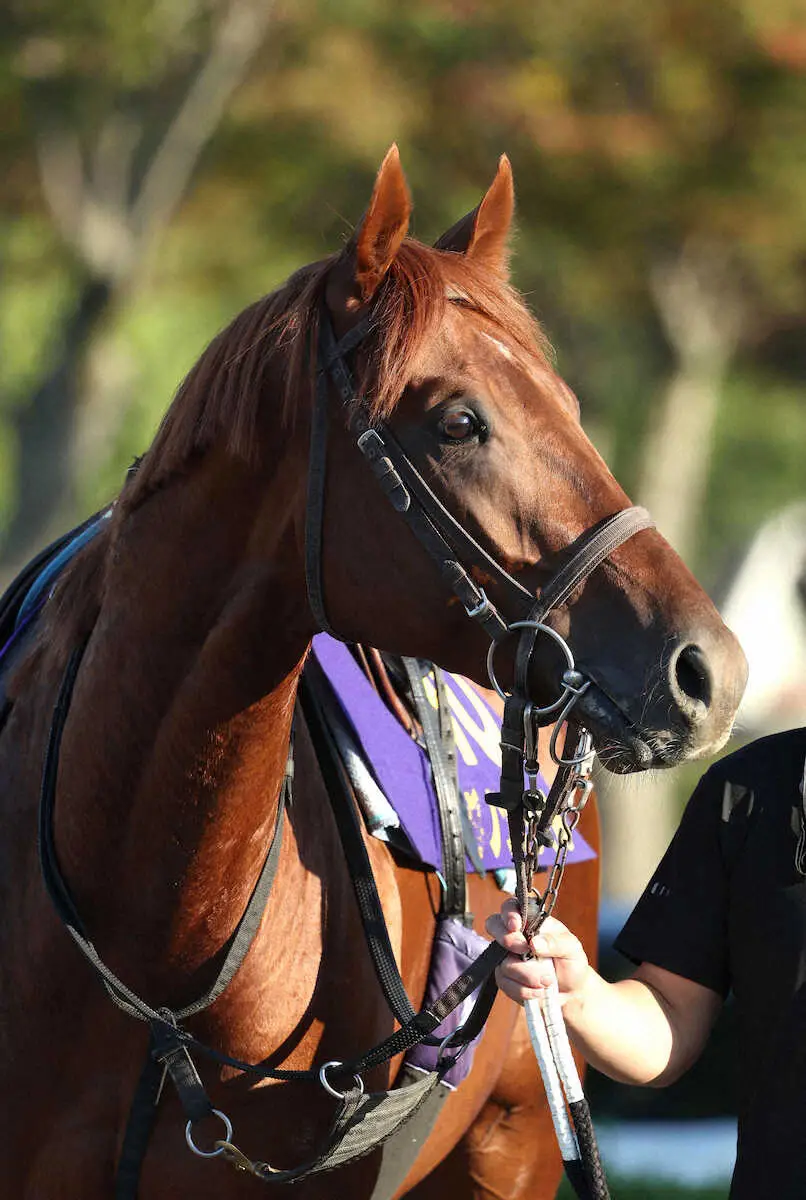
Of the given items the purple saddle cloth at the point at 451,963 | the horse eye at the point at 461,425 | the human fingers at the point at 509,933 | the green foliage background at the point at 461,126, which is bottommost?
the purple saddle cloth at the point at 451,963

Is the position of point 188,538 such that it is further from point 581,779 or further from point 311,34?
point 311,34

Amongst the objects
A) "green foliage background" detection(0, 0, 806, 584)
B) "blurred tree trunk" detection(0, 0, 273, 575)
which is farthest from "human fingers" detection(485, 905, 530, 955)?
"blurred tree trunk" detection(0, 0, 273, 575)

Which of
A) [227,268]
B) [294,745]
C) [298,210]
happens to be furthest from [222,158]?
[294,745]

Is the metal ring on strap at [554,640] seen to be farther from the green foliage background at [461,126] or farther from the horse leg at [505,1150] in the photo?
the green foliage background at [461,126]

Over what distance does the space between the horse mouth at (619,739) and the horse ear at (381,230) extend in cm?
75

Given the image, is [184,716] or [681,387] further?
[681,387]

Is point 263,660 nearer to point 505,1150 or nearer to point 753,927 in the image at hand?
point 753,927

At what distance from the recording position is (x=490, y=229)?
2594 millimetres

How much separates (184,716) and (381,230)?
0.83 metres

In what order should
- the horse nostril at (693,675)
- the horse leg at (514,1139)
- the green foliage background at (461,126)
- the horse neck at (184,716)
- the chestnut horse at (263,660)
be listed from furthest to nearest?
1. the green foliage background at (461,126)
2. the horse leg at (514,1139)
3. the horse neck at (184,716)
4. the chestnut horse at (263,660)
5. the horse nostril at (693,675)

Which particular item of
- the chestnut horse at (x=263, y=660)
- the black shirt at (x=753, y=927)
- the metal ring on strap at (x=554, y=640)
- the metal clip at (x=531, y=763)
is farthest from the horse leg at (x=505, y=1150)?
the metal ring on strap at (x=554, y=640)

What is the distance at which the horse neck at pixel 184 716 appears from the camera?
2.31 m

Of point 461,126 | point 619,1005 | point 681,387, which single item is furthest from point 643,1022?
point 681,387

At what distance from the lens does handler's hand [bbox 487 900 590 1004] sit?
2113mm
